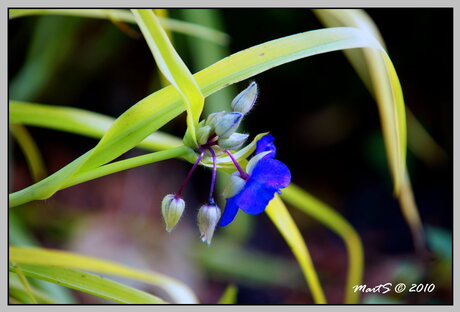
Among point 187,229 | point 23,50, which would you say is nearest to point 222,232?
point 187,229

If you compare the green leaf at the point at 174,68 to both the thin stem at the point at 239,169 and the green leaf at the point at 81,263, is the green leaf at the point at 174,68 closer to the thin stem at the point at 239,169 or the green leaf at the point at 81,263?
the thin stem at the point at 239,169

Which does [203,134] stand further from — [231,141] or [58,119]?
[58,119]

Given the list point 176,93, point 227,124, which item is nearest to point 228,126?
point 227,124

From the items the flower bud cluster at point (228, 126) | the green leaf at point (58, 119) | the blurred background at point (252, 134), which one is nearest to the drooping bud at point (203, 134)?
the flower bud cluster at point (228, 126)

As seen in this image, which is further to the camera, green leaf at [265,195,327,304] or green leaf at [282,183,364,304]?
green leaf at [282,183,364,304]

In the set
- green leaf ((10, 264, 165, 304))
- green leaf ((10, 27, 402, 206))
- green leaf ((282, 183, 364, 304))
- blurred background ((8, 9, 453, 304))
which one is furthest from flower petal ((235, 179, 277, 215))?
blurred background ((8, 9, 453, 304))

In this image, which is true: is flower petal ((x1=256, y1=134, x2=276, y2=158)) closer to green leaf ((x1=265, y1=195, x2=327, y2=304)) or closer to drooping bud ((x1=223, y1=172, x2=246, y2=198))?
drooping bud ((x1=223, y1=172, x2=246, y2=198))
